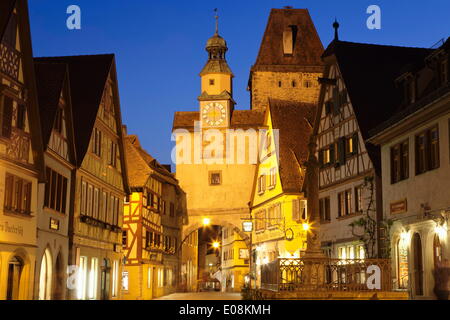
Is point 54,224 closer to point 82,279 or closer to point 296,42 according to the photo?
point 82,279

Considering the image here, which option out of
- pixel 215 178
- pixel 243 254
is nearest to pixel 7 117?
pixel 215 178

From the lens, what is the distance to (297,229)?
44812 millimetres

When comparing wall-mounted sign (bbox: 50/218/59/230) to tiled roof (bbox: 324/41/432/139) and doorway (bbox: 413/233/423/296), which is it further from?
tiled roof (bbox: 324/41/432/139)

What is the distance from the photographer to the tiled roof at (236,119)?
61406 millimetres

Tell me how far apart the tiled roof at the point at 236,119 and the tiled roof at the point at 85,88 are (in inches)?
1080

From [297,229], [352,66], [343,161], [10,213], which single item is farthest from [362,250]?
[10,213]

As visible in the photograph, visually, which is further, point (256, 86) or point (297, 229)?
point (256, 86)

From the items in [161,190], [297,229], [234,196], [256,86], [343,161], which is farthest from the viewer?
[256,86]

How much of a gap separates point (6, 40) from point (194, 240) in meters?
49.3

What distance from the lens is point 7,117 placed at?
22.4 meters

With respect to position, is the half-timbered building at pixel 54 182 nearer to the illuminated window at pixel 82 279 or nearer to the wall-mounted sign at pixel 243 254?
the illuminated window at pixel 82 279

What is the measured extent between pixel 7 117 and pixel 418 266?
564 inches

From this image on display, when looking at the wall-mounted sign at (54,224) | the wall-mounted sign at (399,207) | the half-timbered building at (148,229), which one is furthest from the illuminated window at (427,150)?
the half-timbered building at (148,229)

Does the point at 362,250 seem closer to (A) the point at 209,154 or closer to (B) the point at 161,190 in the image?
(B) the point at 161,190
